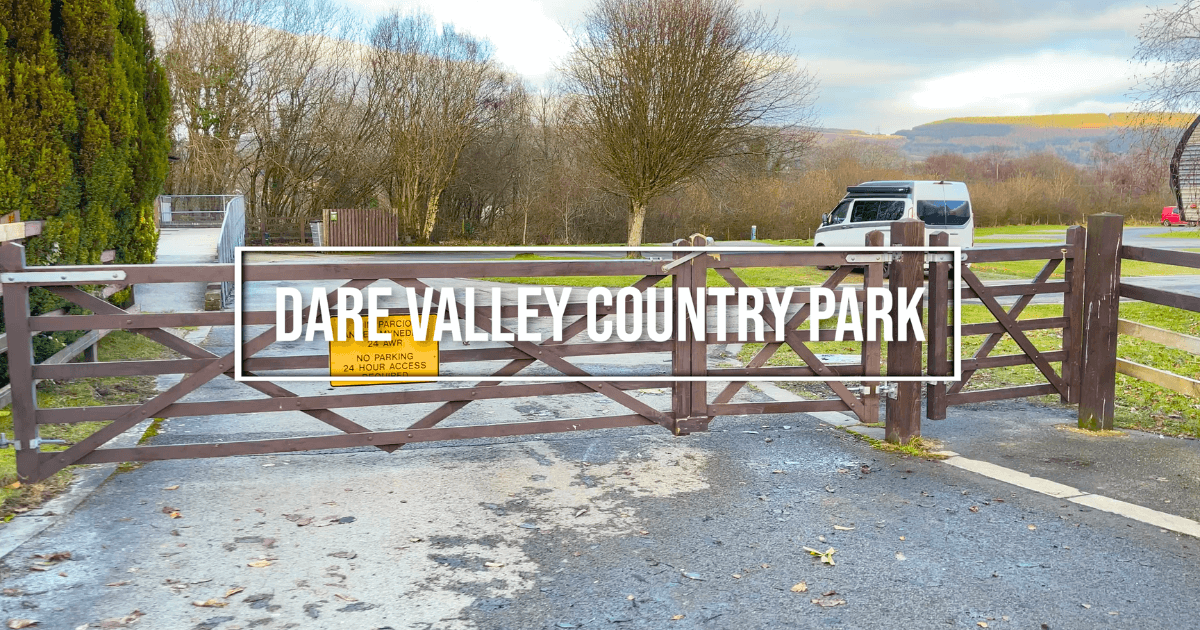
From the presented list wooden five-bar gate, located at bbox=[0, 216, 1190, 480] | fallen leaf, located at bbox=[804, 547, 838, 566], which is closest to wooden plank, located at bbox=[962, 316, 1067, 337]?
wooden five-bar gate, located at bbox=[0, 216, 1190, 480]

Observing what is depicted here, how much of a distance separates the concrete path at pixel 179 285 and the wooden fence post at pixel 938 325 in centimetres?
1049

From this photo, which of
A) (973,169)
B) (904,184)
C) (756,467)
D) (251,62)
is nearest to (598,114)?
(904,184)

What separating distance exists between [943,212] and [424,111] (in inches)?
1064

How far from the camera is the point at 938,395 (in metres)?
6.96

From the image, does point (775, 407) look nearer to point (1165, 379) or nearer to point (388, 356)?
point (388, 356)

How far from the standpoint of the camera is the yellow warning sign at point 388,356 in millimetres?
6016

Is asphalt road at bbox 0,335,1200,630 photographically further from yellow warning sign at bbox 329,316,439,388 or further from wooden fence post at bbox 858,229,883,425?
yellow warning sign at bbox 329,316,439,388

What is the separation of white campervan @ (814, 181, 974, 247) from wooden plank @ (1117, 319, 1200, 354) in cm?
1507

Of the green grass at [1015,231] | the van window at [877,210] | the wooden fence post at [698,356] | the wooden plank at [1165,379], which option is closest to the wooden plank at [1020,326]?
the wooden plank at [1165,379]

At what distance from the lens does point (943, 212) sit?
74.4ft

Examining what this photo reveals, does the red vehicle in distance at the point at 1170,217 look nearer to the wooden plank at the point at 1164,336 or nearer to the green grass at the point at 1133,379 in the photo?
the green grass at the point at 1133,379

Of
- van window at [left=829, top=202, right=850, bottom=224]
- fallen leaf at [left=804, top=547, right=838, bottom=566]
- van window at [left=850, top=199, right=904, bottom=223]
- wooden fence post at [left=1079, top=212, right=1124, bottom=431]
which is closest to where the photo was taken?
fallen leaf at [left=804, top=547, right=838, bottom=566]

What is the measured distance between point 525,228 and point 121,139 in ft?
108

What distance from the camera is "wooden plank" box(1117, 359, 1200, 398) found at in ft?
22.3
